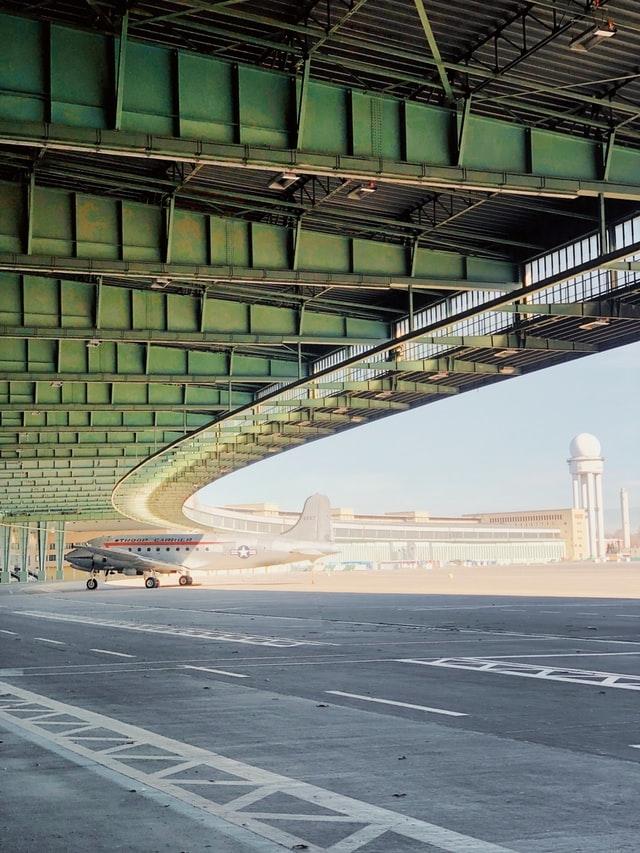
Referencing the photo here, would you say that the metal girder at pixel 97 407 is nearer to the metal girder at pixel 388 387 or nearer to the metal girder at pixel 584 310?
the metal girder at pixel 388 387

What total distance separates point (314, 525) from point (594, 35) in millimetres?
84255

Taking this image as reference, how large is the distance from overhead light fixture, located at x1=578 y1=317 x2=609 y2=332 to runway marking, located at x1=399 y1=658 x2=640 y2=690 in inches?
742

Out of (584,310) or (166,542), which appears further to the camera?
(166,542)

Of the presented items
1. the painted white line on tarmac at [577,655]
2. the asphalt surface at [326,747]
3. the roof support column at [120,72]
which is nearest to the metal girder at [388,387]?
the asphalt surface at [326,747]

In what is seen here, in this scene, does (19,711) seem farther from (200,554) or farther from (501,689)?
(200,554)

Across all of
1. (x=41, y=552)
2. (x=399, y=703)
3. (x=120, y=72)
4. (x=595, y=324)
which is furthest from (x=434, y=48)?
(x=41, y=552)

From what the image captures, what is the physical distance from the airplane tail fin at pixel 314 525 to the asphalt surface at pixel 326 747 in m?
77.4

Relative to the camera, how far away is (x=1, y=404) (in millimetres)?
46375

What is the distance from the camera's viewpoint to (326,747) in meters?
10.4

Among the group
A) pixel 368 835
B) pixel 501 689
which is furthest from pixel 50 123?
pixel 368 835

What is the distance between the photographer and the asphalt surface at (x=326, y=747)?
702cm

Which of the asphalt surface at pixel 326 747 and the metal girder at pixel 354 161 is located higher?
the metal girder at pixel 354 161

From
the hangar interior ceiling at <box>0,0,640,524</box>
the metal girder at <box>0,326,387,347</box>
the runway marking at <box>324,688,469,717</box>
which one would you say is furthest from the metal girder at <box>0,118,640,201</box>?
the metal girder at <box>0,326,387,347</box>

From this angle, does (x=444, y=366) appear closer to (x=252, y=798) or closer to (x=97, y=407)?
(x=97, y=407)
